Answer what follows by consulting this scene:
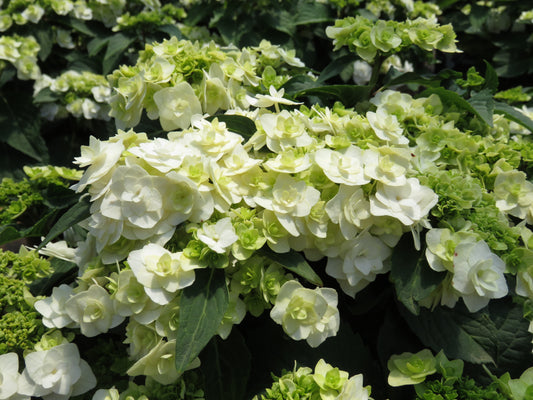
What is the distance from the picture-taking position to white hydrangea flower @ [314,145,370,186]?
1034mm

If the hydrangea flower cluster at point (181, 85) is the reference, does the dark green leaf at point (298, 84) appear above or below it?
below

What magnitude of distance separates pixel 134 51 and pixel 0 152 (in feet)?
2.59

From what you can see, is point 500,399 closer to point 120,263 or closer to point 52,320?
point 120,263

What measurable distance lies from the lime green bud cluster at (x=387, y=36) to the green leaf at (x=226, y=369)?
2.74 ft

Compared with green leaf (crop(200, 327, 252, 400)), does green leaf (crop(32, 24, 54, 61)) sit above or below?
above

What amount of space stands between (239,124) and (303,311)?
497 millimetres

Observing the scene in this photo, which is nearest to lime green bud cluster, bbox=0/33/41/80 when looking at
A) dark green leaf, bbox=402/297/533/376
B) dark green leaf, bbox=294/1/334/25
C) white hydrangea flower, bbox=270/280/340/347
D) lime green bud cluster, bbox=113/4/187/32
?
lime green bud cluster, bbox=113/4/187/32

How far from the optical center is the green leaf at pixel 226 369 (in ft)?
3.59

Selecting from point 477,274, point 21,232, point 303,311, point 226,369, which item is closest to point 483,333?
point 477,274

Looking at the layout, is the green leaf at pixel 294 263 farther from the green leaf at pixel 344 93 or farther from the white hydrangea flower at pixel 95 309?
the green leaf at pixel 344 93

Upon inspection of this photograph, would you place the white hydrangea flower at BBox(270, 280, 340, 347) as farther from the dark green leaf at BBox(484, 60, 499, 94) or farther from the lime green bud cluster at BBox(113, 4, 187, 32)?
the lime green bud cluster at BBox(113, 4, 187, 32)

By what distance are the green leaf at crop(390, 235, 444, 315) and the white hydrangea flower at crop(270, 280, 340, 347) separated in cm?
13

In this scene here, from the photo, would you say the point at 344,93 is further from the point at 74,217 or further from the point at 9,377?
the point at 9,377

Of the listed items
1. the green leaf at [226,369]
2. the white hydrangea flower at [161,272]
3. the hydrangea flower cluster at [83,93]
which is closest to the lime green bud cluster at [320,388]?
the green leaf at [226,369]
